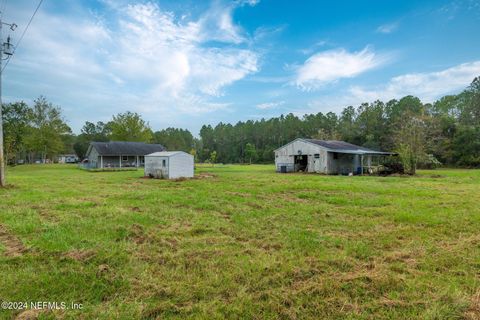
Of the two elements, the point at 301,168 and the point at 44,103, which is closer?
the point at 301,168

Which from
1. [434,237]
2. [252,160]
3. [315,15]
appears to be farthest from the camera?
[252,160]

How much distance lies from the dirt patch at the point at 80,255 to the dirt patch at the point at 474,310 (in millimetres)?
4809

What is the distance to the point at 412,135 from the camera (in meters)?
32.9

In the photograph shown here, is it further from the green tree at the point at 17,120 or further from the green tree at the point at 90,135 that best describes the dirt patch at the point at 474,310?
the green tree at the point at 90,135

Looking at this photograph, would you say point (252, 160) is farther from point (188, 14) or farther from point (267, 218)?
point (267, 218)

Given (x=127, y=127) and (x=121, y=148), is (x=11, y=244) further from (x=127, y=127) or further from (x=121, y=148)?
(x=127, y=127)

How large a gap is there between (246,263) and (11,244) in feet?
14.2

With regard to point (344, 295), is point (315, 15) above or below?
above

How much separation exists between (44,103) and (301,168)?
42.9 metres

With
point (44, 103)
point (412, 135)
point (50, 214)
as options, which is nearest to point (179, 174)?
point (50, 214)

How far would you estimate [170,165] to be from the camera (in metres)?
19.4

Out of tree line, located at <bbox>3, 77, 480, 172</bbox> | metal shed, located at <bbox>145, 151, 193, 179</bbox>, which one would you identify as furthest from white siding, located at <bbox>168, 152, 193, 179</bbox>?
tree line, located at <bbox>3, 77, 480, 172</bbox>

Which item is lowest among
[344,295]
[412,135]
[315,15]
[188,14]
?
[344,295]

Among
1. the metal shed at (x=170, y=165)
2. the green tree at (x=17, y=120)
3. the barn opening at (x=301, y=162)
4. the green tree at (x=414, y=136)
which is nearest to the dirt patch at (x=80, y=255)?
the metal shed at (x=170, y=165)
